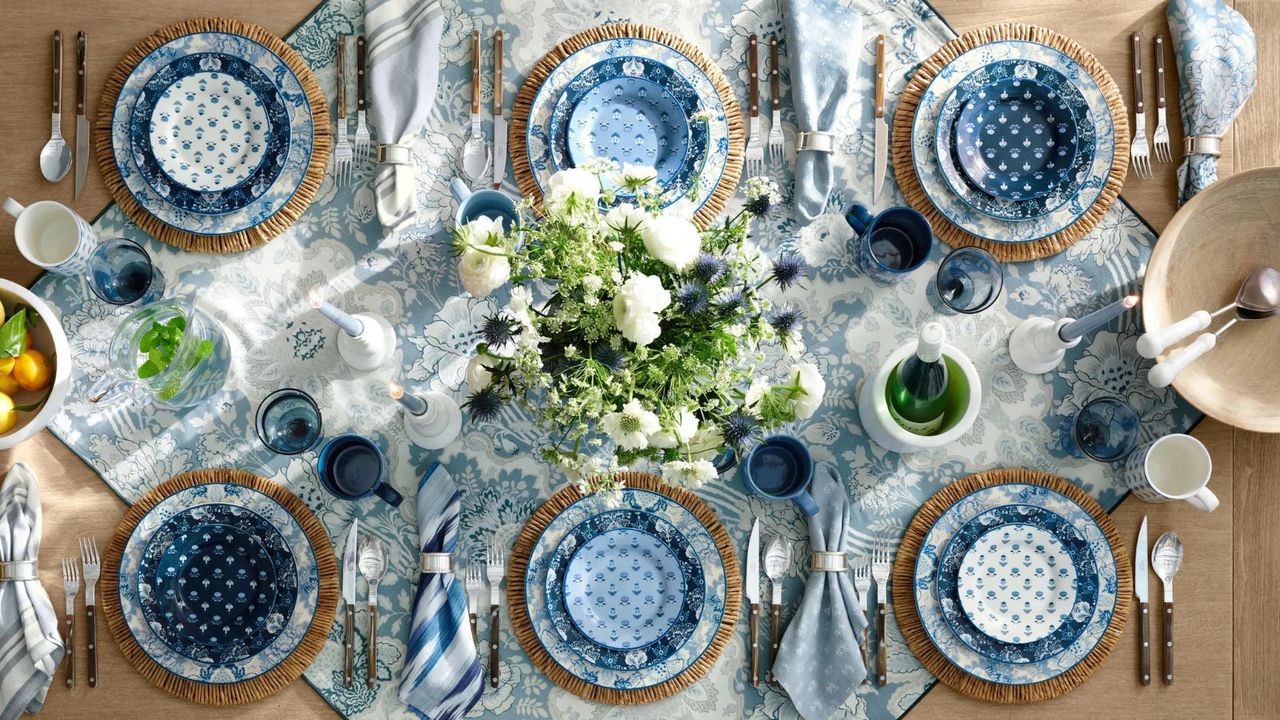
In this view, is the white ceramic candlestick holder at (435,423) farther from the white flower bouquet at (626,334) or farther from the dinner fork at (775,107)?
the dinner fork at (775,107)

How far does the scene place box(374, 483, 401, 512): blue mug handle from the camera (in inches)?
59.0

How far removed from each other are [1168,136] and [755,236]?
72 centimetres

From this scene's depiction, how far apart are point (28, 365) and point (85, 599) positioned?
0.39m

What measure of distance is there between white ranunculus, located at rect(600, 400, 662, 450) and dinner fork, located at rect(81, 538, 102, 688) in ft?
3.37

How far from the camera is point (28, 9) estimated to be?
158cm

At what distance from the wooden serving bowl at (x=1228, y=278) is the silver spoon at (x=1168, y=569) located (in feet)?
0.74

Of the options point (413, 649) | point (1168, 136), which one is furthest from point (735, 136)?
point (413, 649)

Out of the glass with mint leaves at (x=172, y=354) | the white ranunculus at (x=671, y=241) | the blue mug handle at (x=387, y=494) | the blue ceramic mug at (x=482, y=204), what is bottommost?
the blue mug handle at (x=387, y=494)

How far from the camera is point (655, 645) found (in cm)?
154

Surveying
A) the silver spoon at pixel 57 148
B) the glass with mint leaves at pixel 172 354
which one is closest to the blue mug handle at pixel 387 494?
the glass with mint leaves at pixel 172 354

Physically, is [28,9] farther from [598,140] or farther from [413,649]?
[413,649]

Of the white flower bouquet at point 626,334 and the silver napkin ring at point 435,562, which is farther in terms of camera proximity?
the silver napkin ring at point 435,562

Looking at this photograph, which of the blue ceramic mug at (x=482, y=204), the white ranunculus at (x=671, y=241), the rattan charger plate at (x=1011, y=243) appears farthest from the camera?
the rattan charger plate at (x=1011, y=243)

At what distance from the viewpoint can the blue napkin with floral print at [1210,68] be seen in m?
1.57
